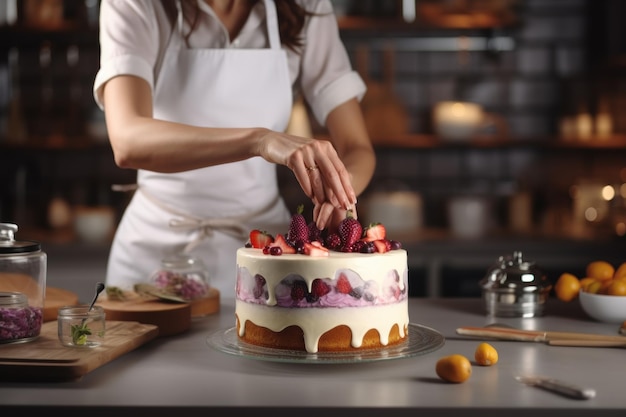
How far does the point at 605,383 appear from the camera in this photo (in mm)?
1081

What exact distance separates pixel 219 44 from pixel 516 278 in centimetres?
91

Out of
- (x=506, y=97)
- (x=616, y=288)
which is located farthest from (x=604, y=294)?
(x=506, y=97)

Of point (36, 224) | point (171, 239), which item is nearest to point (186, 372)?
point (171, 239)

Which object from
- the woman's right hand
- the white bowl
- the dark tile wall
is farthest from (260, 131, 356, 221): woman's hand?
the dark tile wall

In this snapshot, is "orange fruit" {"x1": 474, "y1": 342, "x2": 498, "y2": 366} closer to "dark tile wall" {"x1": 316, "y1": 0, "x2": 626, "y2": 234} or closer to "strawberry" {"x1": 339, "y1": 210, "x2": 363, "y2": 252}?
"strawberry" {"x1": 339, "y1": 210, "x2": 363, "y2": 252}

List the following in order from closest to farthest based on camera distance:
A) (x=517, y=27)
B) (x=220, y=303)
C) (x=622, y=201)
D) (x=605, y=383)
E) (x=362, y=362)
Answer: (x=605, y=383) < (x=362, y=362) < (x=220, y=303) < (x=622, y=201) < (x=517, y=27)

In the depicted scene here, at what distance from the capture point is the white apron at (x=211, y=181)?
1.99 m

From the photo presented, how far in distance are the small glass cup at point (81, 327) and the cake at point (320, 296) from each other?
22cm

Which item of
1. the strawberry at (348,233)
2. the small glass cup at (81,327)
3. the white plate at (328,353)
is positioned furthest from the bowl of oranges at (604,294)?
the small glass cup at (81,327)

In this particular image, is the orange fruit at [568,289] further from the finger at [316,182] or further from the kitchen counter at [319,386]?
the finger at [316,182]

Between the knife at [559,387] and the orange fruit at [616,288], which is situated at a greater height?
the orange fruit at [616,288]

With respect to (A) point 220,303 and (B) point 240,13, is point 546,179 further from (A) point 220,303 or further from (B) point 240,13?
(A) point 220,303

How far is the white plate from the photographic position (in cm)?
116

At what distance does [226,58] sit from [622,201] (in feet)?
6.91
